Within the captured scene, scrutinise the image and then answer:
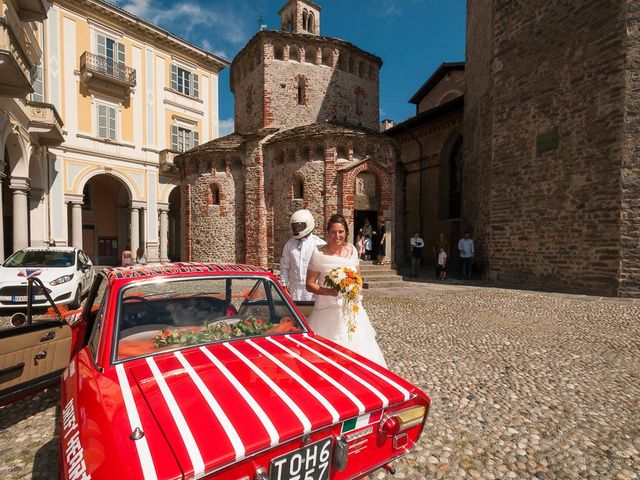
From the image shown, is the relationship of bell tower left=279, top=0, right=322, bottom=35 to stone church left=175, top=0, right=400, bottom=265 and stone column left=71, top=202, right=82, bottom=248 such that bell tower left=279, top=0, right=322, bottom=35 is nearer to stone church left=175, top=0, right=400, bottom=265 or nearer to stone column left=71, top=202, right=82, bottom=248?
stone church left=175, top=0, right=400, bottom=265

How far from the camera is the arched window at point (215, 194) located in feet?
55.2

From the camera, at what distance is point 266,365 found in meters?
1.95

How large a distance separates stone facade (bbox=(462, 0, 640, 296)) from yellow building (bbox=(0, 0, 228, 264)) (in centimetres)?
1847

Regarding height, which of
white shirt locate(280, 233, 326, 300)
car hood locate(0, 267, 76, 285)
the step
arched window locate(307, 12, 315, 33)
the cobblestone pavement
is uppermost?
arched window locate(307, 12, 315, 33)

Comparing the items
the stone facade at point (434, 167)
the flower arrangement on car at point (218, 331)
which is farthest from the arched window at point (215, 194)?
the flower arrangement on car at point (218, 331)

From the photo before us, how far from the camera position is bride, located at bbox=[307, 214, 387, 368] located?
10.7 ft

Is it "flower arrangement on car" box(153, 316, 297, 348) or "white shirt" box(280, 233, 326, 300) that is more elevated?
"white shirt" box(280, 233, 326, 300)

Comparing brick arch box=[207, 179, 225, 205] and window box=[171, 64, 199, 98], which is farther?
window box=[171, 64, 199, 98]

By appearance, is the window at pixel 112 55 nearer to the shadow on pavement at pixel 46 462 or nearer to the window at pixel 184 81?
the window at pixel 184 81

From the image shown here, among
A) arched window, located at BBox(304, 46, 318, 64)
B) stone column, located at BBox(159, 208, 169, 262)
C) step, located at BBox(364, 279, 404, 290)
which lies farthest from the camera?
stone column, located at BBox(159, 208, 169, 262)

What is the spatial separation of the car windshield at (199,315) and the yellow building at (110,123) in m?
16.3

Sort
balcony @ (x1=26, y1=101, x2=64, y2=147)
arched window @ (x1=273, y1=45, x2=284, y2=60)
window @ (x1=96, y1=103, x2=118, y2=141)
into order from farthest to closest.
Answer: window @ (x1=96, y1=103, x2=118, y2=141)
arched window @ (x1=273, y1=45, x2=284, y2=60)
balcony @ (x1=26, y1=101, x2=64, y2=147)

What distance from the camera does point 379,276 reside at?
12828 millimetres

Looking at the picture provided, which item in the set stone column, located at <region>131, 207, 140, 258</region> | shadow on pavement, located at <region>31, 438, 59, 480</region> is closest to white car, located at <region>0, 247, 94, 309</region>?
shadow on pavement, located at <region>31, 438, 59, 480</region>
